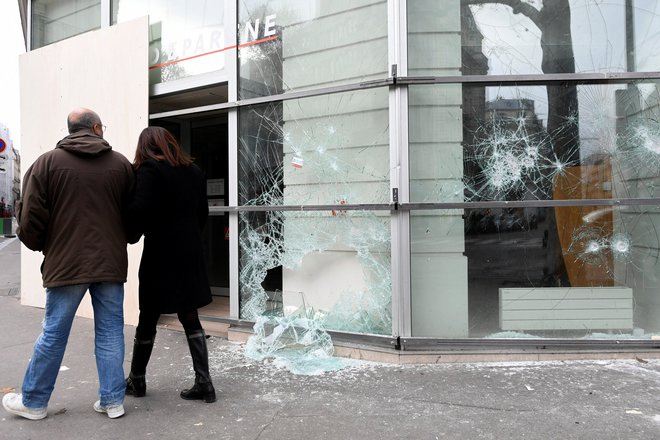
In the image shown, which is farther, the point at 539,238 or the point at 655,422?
the point at 539,238

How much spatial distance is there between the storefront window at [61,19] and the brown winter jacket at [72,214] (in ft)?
13.2

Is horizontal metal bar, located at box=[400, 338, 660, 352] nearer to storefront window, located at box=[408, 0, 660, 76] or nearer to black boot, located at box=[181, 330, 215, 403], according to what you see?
black boot, located at box=[181, 330, 215, 403]

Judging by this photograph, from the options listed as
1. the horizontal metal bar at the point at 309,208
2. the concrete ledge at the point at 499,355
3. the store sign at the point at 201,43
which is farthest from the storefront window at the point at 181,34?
the concrete ledge at the point at 499,355

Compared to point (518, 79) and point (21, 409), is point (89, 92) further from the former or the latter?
point (518, 79)

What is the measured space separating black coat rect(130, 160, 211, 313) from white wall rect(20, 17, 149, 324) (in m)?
2.34

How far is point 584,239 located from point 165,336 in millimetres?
4117

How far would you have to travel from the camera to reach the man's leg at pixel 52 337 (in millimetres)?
2961

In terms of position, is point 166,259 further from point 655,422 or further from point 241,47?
point 655,422

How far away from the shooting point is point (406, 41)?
416cm

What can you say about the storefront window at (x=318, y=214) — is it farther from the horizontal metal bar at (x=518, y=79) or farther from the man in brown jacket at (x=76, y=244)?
the man in brown jacket at (x=76, y=244)

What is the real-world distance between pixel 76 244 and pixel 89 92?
350cm

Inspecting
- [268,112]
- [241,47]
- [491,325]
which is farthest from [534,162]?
[241,47]

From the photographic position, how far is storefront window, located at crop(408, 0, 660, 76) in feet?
14.1

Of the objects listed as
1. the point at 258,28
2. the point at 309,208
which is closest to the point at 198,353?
the point at 309,208
